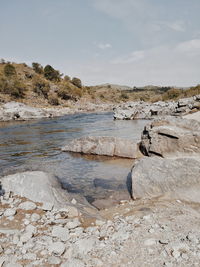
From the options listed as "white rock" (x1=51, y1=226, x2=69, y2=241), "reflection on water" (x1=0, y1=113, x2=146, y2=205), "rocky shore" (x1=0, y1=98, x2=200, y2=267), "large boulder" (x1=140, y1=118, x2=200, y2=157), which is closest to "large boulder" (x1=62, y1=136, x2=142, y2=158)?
"reflection on water" (x1=0, y1=113, x2=146, y2=205)

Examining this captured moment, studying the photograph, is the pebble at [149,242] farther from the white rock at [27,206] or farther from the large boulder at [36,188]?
the white rock at [27,206]

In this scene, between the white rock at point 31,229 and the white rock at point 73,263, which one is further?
the white rock at point 31,229

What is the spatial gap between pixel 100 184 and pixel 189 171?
3.42m

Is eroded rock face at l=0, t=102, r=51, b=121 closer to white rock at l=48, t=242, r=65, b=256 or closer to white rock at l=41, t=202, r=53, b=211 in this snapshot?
white rock at l=41, t=202, r=53, b=211

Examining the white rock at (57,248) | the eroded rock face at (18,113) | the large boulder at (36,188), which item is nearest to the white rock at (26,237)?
the white rock at (57,248)

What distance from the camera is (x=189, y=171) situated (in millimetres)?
6957

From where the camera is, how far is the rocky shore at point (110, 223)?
370 cm

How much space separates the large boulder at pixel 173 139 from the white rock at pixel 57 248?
7255 mm

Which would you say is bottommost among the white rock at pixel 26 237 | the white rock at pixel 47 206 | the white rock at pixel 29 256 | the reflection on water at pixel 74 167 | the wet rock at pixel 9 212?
the reflection on water at pixel 74 167

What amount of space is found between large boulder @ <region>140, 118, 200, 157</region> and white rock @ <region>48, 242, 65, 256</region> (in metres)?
7.26

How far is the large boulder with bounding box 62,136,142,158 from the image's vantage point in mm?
12328

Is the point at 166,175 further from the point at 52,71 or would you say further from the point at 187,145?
the point at 52,71

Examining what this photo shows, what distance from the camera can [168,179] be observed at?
6938mm

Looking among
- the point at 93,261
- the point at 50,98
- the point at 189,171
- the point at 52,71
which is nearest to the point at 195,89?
the point at 50,98
